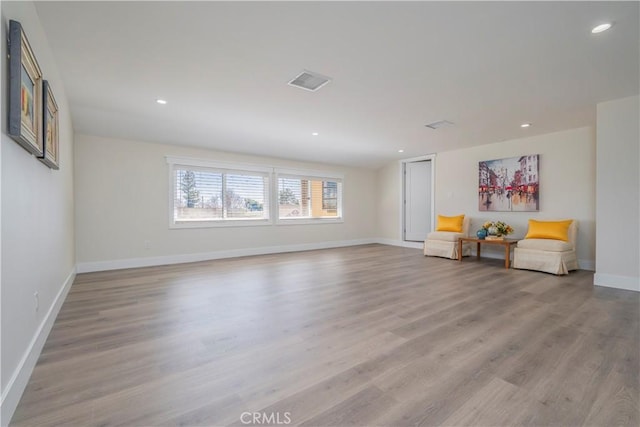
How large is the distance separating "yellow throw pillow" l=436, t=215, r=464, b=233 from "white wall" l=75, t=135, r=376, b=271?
3.90 metres

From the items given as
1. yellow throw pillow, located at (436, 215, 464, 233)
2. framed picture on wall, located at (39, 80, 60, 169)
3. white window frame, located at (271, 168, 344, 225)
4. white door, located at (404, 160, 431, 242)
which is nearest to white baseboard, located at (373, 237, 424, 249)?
white door, located at (404, 160, 431, 242)

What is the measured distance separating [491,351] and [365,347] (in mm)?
871

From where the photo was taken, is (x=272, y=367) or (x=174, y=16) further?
(x=174, y=16)

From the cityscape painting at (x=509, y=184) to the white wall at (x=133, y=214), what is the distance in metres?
4.72

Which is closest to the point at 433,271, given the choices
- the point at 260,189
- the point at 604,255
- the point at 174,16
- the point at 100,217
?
the point at 604,255

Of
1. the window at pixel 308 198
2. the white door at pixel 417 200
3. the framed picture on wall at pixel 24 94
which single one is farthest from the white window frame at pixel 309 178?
the framed picture on wall at pixel 24 94

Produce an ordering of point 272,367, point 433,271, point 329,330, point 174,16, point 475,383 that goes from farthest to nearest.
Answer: point 433,271 < point 329,330 < point 174,16 < point 272,367 < point 475,383

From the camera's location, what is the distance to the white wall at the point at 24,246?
1.39m

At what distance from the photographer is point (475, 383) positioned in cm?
165

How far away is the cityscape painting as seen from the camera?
5363 millimetres

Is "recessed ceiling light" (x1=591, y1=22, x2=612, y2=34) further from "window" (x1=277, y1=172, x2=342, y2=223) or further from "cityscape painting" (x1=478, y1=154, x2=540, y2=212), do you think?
"window" (x1=277, y1=172, x2=342, y2=223)

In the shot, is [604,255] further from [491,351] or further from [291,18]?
[291,18]

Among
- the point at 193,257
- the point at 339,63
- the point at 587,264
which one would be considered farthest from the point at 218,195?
the point at 587,264

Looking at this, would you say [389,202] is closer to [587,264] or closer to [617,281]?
[587,264]
